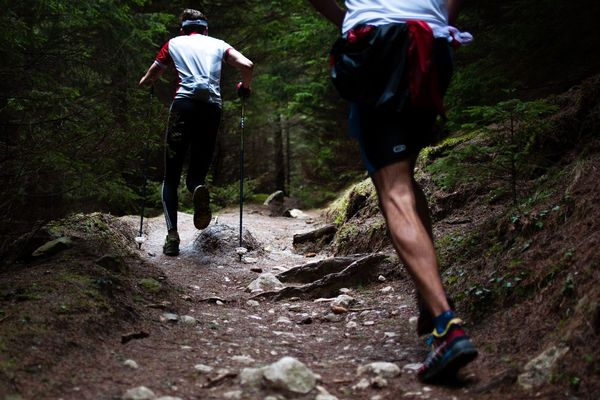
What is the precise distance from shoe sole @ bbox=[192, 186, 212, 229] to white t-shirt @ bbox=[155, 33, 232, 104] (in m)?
1.03

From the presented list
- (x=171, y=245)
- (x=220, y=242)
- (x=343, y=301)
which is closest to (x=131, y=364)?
(x=343, y=301)

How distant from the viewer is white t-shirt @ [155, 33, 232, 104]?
5648mm

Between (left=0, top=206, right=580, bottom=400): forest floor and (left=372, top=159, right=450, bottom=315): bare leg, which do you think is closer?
(left=0, top=206, right=580, bottom=400): forest floor

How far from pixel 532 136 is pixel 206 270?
11.4ft

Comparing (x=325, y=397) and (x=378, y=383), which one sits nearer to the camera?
(x=325, y=397)

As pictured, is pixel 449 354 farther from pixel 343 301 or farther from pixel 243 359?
pixel 343 301

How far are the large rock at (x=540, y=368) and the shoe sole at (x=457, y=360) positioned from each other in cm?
21

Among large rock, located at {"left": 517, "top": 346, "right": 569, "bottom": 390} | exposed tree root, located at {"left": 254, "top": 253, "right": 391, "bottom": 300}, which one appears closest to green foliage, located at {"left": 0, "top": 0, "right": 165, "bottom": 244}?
exposed tree root, located at {"left": 254, "top": 253, "right": 391, "bottom": 300}

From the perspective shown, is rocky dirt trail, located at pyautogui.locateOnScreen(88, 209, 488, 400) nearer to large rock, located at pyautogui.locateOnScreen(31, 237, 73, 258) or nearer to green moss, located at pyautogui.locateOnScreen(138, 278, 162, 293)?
green moss, located at pyautogui.locateOnScreen(138, 278, 162, 293)

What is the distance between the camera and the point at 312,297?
14.8ft

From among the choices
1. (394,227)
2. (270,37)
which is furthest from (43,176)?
(270,37)

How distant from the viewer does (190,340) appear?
9.61 ft

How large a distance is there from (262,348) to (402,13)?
1.92 meters

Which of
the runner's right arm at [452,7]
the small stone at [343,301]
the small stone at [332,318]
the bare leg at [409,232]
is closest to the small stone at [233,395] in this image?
the bare leg at [409,232]
